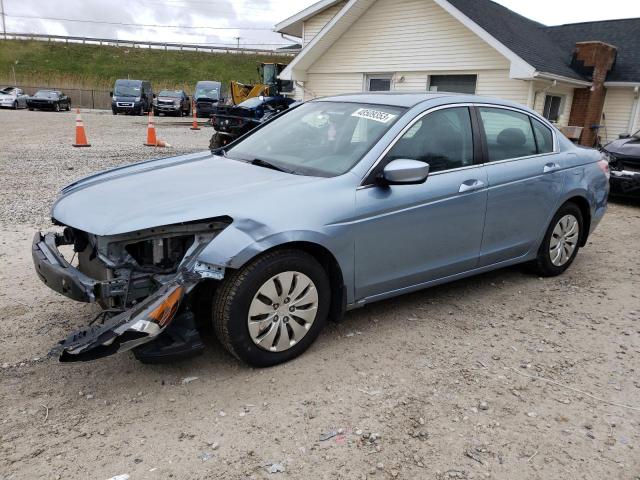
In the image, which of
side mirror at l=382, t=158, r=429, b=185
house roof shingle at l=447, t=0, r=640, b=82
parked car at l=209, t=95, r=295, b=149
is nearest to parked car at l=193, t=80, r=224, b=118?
parked car at l=209, t=95, r=295, b=149

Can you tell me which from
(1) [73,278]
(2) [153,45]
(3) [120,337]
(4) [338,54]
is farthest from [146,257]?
(2) [153,45]

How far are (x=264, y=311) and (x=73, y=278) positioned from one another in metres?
1.09

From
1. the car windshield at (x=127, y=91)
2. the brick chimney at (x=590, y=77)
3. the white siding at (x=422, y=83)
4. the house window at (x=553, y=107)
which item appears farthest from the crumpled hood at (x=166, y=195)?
the car windshield at (x=127, y=91)

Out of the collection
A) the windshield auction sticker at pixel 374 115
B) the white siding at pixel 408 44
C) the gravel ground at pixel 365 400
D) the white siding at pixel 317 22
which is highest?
the white siding at pixel 317 22

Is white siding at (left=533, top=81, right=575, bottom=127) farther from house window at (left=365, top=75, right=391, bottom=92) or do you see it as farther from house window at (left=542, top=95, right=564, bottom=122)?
house window at (left=365, top=75, right=391, bottom=92)

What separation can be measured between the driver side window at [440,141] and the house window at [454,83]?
418 inches

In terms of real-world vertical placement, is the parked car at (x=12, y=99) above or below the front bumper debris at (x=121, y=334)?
above

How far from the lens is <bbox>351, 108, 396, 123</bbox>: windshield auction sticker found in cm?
371

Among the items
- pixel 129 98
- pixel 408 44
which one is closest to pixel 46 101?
pixel 129 98

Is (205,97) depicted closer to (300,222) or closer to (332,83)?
(332,83)

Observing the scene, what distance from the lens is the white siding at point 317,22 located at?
58.2ft

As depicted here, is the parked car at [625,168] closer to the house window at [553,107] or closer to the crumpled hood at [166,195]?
the house window at [553,107]

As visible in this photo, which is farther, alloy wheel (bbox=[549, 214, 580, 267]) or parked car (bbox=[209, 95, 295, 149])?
parked car (bbox=[209, 95, 295, 149])

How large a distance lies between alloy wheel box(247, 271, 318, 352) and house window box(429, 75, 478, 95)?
39.5 ft
